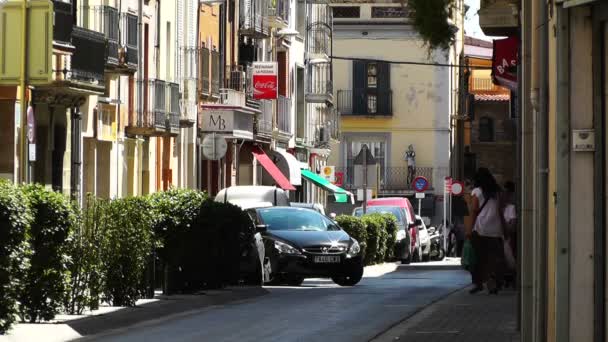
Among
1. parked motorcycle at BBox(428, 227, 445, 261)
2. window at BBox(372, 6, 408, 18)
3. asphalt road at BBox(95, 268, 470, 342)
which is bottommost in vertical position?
parked motorcycle at BBox(428, 227, 445, 261)

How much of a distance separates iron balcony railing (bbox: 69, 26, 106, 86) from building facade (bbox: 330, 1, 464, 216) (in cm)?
4749

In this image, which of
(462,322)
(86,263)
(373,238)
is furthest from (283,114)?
(86,263)

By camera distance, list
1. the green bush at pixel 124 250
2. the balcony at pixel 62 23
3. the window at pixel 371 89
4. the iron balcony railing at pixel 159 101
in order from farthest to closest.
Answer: the window at pixel 371 89 < the iron balcony railing at pixel 159 101 < the balcony at pixel 62 23 < the green bush at pixel 124 250

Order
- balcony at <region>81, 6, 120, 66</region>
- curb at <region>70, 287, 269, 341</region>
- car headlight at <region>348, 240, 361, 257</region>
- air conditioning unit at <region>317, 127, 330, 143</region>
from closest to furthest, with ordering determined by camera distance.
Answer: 1. curb at <region>70, 287, 269, 341</region>
2. car headlight at <region>348, 240, 361, 257</region>
3. balcony at <region>81, 6, 120, 66</region>
4. air conditioning unit at <region>317, 127, 330, 143</region>

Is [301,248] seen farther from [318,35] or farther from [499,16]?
[318,35]

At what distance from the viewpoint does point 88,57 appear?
3875cm

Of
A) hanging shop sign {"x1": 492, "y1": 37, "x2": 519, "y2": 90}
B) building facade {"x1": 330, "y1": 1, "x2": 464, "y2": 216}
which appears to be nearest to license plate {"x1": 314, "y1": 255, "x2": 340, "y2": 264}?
hanging shop sign {"x1": 492, "y1": 37, "x2": 519, "y2": 90}

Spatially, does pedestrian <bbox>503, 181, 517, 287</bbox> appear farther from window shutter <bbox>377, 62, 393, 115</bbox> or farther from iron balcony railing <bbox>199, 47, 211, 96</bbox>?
window shutter <bbox>377, 62, 393, 115</bbox>

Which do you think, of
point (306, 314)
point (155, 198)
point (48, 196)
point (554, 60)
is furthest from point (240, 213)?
point (554, 60)

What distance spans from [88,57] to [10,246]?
22.1 m

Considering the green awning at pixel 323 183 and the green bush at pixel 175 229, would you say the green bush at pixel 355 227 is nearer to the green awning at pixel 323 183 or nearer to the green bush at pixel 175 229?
the green bush at pixel 175 229

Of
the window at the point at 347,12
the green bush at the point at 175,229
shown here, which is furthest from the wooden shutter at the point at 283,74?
the green bush at the point at 175,229

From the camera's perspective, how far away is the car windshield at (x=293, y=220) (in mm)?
32375

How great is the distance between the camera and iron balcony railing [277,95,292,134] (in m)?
66.8
